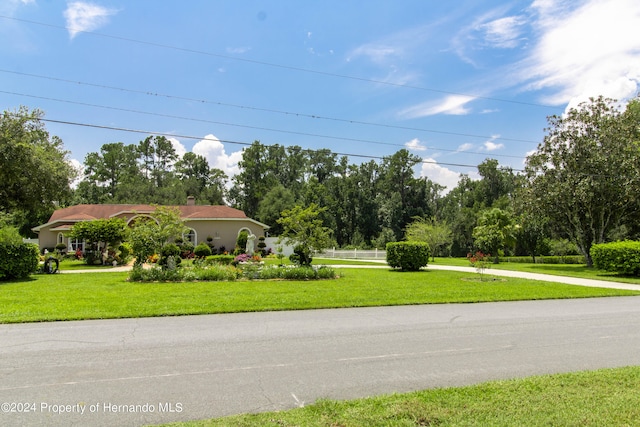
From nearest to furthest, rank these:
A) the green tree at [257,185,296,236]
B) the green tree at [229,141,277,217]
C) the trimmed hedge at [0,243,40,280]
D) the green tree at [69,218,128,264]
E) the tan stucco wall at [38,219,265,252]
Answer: the trimmed hedge at [0,243,40,280] → the green tree at [69,218,128,264] → the tan stucco wall at [38,219,265,252] → the green tree at [257,185,296,236] → the green tree at [229,141,277,217]

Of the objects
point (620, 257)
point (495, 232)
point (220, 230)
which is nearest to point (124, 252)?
point (220, 230)

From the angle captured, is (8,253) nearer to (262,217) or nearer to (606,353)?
(606,353)

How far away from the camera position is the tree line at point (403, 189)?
24672 millimetres

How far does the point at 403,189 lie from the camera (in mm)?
63969

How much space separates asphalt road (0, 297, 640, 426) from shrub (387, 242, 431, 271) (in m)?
11.7

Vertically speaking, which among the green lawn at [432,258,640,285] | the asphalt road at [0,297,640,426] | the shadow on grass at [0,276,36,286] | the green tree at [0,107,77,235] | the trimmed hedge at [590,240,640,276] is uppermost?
the green tree at [0,107,77,235]

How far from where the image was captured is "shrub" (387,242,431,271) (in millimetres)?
21406

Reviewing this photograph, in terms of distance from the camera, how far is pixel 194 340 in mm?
6973

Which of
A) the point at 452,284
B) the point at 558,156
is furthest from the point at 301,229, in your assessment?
the point at 558,156

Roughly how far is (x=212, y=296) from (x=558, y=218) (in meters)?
25.3

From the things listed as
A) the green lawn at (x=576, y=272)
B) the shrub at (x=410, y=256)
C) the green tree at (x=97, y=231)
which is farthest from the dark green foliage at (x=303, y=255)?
the green tree at (x=97, y=231)

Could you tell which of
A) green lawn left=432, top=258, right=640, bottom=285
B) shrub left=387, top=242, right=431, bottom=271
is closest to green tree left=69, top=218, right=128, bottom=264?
shrub left=387, top=242, right=431, bottom=271

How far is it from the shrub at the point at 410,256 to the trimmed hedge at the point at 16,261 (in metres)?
16.6

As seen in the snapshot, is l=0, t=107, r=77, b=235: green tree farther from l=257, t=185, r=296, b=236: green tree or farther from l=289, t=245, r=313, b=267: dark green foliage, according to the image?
l=257, t=185, r=296, b=236: green tree
